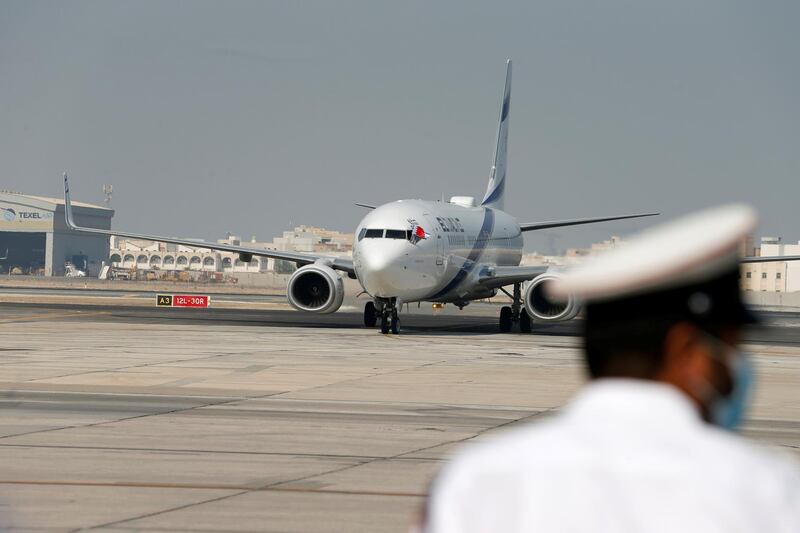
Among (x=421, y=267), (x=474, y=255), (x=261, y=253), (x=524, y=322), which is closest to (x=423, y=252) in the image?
(x=421, y=267)

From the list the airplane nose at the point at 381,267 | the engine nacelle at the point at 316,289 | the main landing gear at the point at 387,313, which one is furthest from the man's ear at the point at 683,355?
the engine nacelle at the point at 316,289

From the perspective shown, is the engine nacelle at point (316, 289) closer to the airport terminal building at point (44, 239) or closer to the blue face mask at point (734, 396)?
the blue face mask at point (734, 396)

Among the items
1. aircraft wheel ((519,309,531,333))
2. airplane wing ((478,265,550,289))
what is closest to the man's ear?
airplane wing ((478,265,550,289))

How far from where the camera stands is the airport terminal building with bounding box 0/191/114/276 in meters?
179

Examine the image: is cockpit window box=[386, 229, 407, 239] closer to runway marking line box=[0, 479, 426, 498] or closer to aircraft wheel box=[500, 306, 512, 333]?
aircraft wheel box=[500, 306, 512, 333]

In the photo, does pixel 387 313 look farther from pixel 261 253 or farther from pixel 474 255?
pixel 261 253

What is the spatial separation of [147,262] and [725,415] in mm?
194184

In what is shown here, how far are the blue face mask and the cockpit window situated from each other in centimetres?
3364

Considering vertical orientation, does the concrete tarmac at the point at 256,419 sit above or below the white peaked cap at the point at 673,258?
below

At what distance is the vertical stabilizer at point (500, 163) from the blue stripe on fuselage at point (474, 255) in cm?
727

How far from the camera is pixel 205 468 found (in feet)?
37.7

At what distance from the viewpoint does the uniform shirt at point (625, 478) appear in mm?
1845

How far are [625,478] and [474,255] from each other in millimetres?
39560

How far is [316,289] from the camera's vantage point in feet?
127
